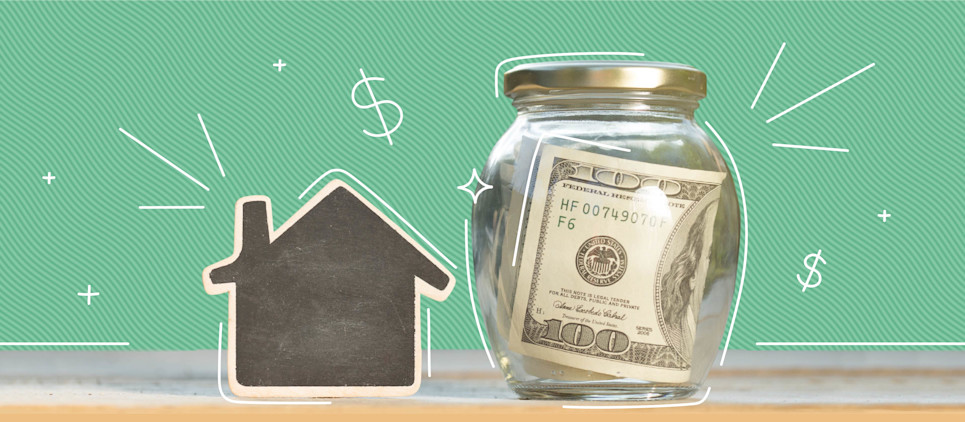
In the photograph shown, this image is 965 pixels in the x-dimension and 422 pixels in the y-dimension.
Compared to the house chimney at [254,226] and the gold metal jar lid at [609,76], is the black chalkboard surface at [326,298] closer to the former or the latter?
the house chimney at [254,226]

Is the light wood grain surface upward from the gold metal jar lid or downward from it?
downward

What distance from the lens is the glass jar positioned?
1000mm

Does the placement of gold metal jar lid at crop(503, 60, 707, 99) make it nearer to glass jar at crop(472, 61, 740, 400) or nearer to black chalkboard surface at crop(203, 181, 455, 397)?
glass jar at crop(472, 61, 740, 400)

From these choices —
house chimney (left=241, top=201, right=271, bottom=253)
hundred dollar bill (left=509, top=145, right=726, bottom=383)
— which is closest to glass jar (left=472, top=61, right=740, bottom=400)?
hundred dollar bill (left=509, top=145, right=726, bottom=383)

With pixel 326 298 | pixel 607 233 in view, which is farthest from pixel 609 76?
pixel 326 298

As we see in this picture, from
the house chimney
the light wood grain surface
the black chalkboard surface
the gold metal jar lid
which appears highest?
the gold metal jar lid

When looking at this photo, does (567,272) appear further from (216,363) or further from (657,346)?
(216,363)

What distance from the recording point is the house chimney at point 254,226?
1001mm

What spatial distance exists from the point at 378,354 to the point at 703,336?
227 millimetres

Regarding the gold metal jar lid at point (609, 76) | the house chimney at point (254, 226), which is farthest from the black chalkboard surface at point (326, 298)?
the gold metal jar lid at point (609, 76)

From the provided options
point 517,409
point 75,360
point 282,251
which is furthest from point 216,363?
point 517,409

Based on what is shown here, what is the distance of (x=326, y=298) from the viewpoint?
1003mm

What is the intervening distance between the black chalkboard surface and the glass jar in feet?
0.22

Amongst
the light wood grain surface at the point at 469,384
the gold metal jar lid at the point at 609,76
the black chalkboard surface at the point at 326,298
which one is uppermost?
the gold metal jar lid at the point at 609,76
